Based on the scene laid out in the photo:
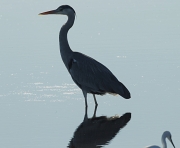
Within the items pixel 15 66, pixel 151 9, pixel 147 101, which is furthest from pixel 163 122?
pixel 151 9

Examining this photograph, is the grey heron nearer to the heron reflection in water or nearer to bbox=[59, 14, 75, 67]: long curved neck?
bbox=[59, 14, 75, 67]: long curved neck

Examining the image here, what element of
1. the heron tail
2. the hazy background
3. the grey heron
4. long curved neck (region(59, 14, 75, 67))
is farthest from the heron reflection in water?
long curved neck (region(59, 14, 75, 67))

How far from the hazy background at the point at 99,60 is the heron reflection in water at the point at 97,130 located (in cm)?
10

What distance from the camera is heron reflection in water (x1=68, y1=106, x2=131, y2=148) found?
9.51 m

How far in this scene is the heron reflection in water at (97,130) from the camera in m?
9.51

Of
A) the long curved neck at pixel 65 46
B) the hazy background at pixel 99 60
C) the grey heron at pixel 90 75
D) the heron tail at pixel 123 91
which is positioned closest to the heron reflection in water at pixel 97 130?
the hazy background at pixel 99 60

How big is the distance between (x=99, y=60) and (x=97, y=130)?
3613mm

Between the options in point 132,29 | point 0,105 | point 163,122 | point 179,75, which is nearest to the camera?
A: point 163,122

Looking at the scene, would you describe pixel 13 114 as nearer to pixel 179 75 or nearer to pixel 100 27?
pixel 179 75

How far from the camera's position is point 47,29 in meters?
16.9

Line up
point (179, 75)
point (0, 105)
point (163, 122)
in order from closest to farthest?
point (163, 122) < point (0, 105) < point (179, 75)

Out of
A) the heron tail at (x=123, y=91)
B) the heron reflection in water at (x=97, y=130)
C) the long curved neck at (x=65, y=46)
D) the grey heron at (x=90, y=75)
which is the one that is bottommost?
the heron reflection in water at (x=97, y=130)

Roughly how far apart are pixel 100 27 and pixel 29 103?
6076mm

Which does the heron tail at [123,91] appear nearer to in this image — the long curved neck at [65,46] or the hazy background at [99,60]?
the hazy background at [99,60]
